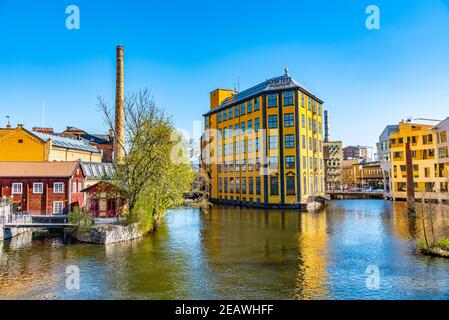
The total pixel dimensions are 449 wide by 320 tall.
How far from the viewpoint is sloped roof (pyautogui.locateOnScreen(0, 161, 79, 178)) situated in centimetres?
3359

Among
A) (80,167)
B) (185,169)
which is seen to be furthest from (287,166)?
(80,167)

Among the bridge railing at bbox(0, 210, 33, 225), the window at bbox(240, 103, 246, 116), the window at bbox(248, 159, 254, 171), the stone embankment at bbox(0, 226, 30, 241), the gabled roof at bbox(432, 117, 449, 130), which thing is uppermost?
the window at bbox(240, 103, 246, 116)

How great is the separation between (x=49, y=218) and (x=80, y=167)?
844 cm

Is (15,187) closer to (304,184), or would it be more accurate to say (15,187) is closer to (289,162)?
(289,162)

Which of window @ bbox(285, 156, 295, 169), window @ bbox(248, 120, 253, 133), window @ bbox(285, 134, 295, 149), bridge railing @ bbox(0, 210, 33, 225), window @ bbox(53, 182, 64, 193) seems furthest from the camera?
window @ bbox(248, 120, 253, 133)

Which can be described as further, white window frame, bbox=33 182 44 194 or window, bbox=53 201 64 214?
window, bbox=53 201 64 214

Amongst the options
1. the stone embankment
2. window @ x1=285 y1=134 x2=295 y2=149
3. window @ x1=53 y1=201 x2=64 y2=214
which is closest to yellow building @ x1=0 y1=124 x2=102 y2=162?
window @ x1=53 y1=201 x2=64 y2=214

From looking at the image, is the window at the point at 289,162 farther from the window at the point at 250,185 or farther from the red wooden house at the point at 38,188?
the red wooden house at the point at 38,188

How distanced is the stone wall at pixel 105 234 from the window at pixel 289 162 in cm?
2891

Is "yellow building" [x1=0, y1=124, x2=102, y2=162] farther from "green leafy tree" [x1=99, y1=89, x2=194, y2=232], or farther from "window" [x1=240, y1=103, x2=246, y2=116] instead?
"window" [x1=240, y1=103, x2=246, y2=116]

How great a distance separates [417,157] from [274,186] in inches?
1124

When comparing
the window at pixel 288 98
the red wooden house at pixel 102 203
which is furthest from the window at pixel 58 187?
the window at pixel 288 98

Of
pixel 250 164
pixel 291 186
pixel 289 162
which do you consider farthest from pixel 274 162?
pixel 250 164

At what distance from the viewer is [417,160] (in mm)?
58562
